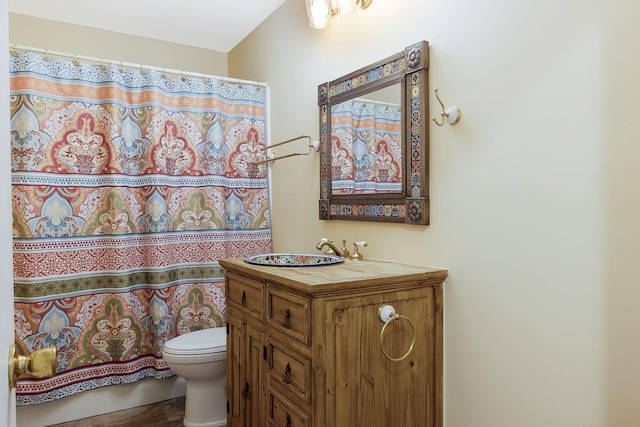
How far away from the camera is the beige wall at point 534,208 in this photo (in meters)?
1.11

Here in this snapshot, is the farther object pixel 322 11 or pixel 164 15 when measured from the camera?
pixel 164 15

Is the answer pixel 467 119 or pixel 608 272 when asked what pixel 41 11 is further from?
pixel 608 272

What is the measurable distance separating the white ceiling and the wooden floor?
248 centimetres

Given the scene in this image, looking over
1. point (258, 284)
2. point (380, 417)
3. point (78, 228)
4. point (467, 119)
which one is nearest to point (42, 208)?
point (78, 228)

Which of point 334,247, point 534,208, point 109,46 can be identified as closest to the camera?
point 534,208

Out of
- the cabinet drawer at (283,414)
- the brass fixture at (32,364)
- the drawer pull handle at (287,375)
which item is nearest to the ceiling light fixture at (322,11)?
the drawer pull handle at (287,375)

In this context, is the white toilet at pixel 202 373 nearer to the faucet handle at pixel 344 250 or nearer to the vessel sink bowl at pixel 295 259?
the vessel sink bowl at pixel 295 259

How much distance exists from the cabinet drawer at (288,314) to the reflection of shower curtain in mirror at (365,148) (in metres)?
0.64

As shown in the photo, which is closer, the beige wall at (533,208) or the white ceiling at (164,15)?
the beige wall at (533,208)

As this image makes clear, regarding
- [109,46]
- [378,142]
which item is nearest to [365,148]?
[378,142]

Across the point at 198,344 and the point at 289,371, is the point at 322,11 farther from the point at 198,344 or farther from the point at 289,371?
the point at 198,344

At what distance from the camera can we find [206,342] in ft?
7.58

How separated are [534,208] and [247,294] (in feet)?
3.84

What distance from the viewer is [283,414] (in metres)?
1.56
